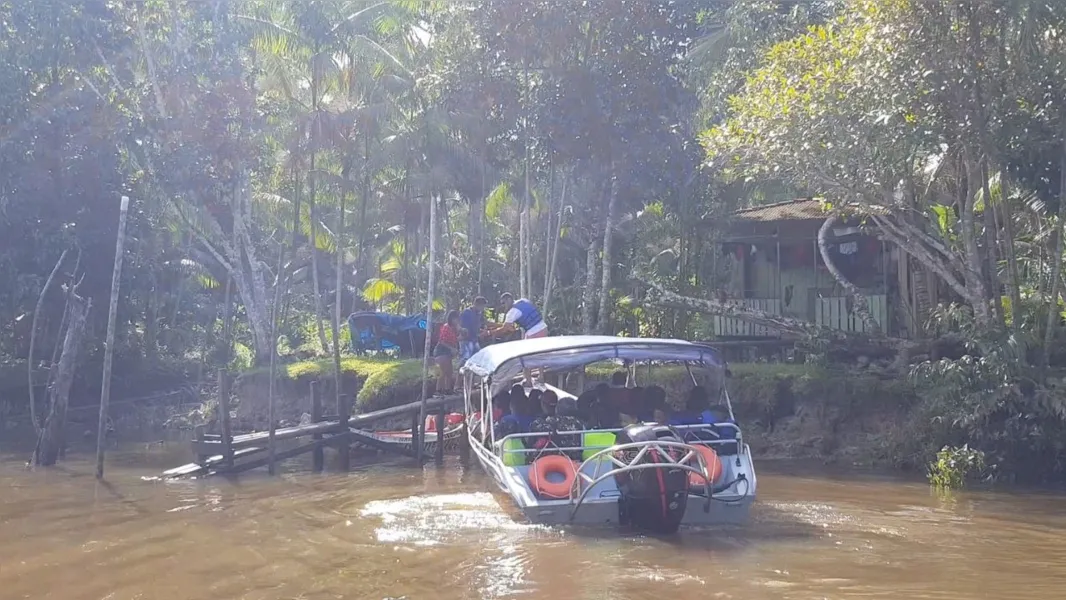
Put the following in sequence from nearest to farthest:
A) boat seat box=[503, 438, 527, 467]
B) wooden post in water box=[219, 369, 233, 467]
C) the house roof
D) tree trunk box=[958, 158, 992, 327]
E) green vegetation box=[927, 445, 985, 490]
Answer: boat seat box=[503, 438, 527, 467] < green vegetation box=[927, 445, 985, 490] < tree trunk box=[958, 158, 992, 327] < wooden post in water box=[219, 369, 233, 467] < the house roof

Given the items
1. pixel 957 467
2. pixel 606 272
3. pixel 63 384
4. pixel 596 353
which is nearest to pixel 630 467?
pixel 596 353

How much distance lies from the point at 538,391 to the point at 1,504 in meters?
7.25

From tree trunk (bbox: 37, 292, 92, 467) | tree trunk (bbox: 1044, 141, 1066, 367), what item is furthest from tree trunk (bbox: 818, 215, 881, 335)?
tree trunk (bbox: 37, 292, 92, 467)

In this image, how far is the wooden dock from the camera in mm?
17141

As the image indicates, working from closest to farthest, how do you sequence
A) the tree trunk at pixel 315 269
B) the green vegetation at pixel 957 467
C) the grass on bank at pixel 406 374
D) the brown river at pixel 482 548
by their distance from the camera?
1. the brown river at pixel 482 548
2. the green vegetation at pixel 957 467
3. the grass on bank at pixel 406 374
4. the tree trunk at pixel 315 269

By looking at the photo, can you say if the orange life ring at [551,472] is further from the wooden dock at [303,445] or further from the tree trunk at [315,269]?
the tree trunk at [315,269]

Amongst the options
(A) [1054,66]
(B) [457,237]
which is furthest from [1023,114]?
(B) [457,237]

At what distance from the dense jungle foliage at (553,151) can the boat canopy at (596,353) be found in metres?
3.71

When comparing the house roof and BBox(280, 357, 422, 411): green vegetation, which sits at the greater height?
the house roof

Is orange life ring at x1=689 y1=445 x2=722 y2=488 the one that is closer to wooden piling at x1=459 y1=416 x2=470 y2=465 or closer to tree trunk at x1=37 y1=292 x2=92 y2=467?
wooden piling at x1=459 y1=416 x2=470 y2=465

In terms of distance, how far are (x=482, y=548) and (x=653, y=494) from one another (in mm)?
1807

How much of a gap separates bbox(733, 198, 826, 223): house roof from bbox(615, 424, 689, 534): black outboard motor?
36.0 feet

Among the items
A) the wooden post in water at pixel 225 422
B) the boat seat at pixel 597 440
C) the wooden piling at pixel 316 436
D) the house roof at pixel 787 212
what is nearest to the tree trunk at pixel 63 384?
the wooden post in water at pixel 225 422

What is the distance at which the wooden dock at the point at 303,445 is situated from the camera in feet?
56.2
